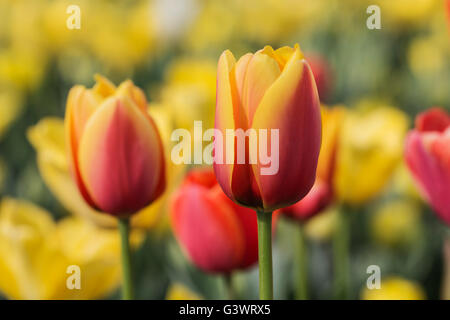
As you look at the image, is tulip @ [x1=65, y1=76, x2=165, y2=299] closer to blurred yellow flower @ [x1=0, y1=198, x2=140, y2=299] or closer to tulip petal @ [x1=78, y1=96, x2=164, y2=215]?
tulip petal @ [x1=78, y1=96, x2=164, y2=215]

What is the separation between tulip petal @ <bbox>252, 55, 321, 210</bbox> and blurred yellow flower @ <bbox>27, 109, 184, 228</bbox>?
0.48 feet

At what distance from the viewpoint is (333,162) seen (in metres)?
0.54

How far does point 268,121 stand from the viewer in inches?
12.7

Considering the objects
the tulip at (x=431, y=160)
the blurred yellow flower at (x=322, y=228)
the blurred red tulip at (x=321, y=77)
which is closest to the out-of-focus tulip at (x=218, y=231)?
the tulip at (x=431, y=160)

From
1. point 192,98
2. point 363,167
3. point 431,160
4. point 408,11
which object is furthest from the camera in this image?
point 408,11

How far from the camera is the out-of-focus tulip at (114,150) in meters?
0.41

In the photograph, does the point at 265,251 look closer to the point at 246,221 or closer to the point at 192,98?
the point at 246,221

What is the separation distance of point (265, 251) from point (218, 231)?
127mm

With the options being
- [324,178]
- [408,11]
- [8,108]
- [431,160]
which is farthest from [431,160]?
Result: [408,11]

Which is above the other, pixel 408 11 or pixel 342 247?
pixel 408 11

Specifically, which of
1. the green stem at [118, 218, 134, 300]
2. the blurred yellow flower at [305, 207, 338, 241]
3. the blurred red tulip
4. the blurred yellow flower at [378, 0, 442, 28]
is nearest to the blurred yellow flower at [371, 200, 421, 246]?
the blurred yellow flower at [305, 207, 338, 241]

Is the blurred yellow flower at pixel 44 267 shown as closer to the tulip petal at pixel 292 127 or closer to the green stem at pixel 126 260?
the green stem at pixel 126 260

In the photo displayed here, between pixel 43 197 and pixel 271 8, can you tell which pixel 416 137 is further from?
pixel 271 8
